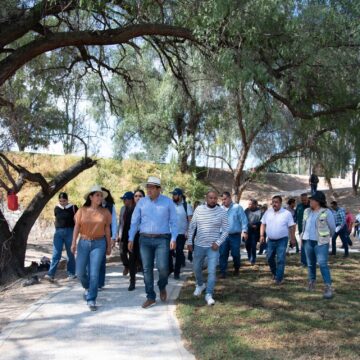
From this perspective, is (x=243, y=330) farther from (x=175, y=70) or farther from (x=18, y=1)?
(x=175, y=70)

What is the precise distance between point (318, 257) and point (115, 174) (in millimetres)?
20024

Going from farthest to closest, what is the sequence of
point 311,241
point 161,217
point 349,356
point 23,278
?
point 23,278, point 311,241, point 161,217, point 349,356

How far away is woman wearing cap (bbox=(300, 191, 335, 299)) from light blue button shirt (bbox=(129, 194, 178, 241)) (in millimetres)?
2228

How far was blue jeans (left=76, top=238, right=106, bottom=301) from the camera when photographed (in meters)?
6.81

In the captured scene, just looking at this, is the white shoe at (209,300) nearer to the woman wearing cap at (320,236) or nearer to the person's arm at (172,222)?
the person's arm at (172,222)

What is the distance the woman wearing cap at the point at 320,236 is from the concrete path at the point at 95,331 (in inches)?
89.2

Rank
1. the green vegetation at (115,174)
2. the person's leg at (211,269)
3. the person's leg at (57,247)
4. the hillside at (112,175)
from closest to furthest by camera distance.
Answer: the person's leg at (211,269), the person's leg at (57,247), the hillside at (112,175), the green vegetation at (115,174)

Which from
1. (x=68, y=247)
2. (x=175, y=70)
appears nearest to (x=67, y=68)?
(x=175, y=70)

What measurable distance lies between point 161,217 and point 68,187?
17605mm

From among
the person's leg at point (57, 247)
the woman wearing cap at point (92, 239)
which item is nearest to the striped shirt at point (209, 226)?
the woman wearing cap at point (92, 239)

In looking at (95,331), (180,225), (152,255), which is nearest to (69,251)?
(180,225)

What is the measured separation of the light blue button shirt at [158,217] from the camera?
22.8 ft

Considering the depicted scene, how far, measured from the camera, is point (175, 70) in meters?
12.4

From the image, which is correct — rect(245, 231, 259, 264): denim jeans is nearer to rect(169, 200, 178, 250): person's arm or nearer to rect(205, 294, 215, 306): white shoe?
rect(205, 294, 215, 306): white shoe
